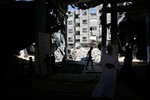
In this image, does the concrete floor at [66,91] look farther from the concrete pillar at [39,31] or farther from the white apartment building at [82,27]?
the white apartment building at [82,27]

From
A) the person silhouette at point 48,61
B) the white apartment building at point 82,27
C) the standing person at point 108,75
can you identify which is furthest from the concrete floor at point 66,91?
the white apartment building at point 82,27

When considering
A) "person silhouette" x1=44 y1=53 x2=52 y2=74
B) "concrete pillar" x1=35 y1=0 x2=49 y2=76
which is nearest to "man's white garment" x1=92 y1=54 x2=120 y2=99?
"concrete pillar" x1=35 y1=0 x2=49 y2=76

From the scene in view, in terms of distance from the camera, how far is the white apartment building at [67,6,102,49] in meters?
74.4

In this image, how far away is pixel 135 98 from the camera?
28.9 ft

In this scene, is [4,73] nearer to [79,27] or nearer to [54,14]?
[54,14]

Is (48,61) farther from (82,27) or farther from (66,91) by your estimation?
(82,27)

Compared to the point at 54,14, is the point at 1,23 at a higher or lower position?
lower

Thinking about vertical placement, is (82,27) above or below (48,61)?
above

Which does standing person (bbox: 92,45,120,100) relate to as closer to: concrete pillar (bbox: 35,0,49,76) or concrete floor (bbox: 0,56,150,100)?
concrete floor (bbox: 0,56,150,100)

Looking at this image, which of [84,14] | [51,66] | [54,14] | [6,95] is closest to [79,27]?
[84,14]

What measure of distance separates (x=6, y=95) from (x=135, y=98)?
4.83m

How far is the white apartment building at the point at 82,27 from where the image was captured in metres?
74.4

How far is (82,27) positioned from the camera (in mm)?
75750

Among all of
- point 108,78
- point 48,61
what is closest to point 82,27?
point 48,61
